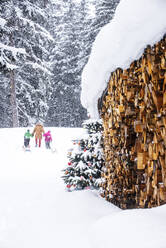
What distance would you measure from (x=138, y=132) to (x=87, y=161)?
2.84m

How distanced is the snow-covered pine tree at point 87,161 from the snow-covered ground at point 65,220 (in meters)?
0.48

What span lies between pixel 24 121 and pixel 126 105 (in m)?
21.9

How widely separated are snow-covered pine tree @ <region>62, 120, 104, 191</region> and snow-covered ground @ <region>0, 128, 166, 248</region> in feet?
1.56

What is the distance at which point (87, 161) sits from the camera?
6.12m

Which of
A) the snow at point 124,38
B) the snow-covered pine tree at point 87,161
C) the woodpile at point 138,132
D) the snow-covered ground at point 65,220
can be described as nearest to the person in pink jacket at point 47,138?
the snow-covered ground at point 65,220

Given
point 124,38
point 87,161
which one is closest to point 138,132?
point 124,38

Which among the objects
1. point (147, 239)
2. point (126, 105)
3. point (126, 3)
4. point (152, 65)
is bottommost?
point (147, 239)

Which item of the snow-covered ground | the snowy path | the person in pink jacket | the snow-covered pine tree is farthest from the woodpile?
the person in pink jacket

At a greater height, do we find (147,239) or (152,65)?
(152,65)

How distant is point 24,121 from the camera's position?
81.7 feet

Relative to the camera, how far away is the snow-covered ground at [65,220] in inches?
97.8

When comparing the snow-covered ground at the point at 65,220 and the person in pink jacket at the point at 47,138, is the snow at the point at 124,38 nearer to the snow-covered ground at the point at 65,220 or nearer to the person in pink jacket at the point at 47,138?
the snow-covered ground at the point at 65,220

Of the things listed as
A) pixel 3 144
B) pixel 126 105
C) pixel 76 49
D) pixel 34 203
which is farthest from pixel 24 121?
pixel 126 105

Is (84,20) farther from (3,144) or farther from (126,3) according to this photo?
(126,3)
